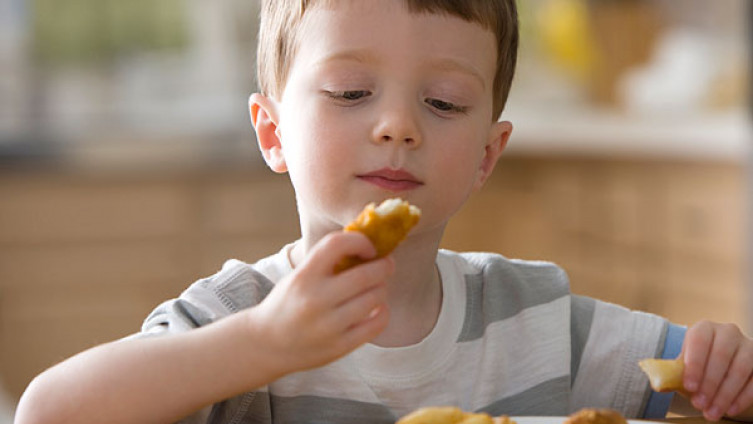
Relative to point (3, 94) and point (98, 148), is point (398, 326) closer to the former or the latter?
point (98, 148)

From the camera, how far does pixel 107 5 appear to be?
4051mm

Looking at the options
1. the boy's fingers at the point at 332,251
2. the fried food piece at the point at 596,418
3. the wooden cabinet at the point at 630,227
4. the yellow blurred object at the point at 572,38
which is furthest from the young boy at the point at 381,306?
the yellow blurred object at the point at 572,38

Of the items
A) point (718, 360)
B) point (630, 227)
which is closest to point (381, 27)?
point (718, 360)

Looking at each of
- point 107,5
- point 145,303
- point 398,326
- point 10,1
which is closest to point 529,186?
point 145,303

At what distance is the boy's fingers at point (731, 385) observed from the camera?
3.05ft

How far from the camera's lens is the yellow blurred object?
3.92 metres

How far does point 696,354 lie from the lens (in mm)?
946

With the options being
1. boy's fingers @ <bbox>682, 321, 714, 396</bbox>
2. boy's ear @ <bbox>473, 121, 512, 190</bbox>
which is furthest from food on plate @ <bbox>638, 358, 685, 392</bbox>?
boy's ear @ <bbox>473, 121, 512, 190</bbox>

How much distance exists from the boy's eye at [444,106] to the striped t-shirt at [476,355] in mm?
195

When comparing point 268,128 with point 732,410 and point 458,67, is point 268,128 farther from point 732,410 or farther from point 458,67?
point 732,410

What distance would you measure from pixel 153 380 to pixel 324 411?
222 millimetres

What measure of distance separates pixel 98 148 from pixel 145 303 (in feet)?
1.75

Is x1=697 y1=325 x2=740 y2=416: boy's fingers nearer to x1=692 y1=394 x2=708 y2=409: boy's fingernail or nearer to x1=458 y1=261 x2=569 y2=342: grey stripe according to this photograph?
x1=692 y1=394 x2=708 y2=409: boy's fingernail

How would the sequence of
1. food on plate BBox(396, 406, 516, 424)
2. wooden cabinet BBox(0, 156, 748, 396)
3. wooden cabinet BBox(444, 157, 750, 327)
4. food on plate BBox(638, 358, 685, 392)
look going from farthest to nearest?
wooden cabinet BBox(0, 156, 748, 396) < wooden cabinet BBox(444, 157, 750, 327) < food on plate BBox(638, 358, 685, 392) < food on plate BBox(396, 406, 516, 424)
